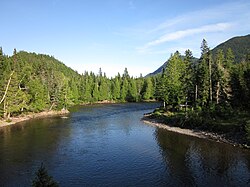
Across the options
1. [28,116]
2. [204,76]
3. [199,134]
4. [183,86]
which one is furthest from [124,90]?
[199,134]

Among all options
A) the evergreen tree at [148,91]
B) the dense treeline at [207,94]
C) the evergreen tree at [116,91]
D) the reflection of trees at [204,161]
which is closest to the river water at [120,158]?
the reflection of trees at [204,161]

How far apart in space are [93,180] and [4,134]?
3061 centimetres

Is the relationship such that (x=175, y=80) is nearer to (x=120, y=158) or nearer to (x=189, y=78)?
A: (x=189, y=78)

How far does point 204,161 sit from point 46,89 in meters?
66.7

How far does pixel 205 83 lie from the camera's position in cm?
6531

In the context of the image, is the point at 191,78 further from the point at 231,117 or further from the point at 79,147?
the point at 79,147

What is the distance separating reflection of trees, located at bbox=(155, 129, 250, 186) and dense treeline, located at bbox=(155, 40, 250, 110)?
67.0 ft

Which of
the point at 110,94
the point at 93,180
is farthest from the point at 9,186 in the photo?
the point at 110,94

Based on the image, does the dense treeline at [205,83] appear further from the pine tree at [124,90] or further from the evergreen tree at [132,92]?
the pine tree at [124,90]

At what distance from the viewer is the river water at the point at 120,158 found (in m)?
28.7

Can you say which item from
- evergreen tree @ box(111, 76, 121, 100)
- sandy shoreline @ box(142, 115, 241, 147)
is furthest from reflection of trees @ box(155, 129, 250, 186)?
evergreen tree @ box(111, 76, 121, 100)

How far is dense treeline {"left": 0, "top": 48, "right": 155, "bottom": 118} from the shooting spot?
69188mm

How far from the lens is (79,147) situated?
42.6 meters

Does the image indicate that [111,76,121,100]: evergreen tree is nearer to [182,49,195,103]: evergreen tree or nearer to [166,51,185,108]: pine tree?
[166,51,185,108]: pine tree
